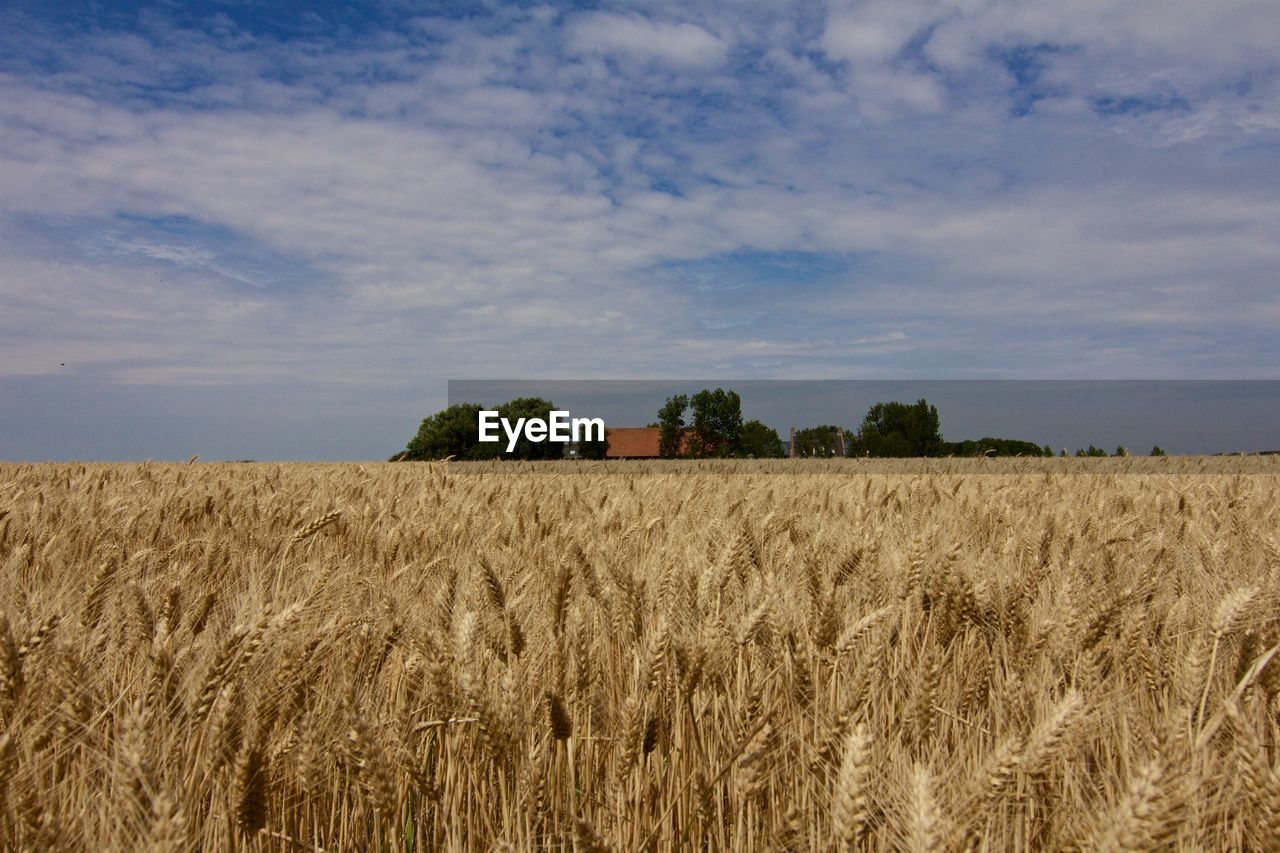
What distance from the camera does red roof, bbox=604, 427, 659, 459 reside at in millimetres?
82500

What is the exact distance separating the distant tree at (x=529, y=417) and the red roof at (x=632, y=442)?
10.6 meters

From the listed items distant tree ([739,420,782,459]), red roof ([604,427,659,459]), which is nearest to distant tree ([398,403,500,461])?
red roof ([604,427,659,459])

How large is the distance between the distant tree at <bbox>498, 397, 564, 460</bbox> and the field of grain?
62389mm

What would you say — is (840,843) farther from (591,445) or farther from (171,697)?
(591,445)

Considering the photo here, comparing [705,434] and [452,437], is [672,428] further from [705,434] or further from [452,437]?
[452,437]

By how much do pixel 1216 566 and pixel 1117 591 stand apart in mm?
891

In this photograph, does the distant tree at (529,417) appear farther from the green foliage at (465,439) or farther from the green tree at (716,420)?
the green tree at (716,420)

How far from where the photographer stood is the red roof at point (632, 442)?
82.5 meters

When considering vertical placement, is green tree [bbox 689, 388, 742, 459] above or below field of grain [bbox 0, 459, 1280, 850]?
above

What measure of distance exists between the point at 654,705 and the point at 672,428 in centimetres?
7729

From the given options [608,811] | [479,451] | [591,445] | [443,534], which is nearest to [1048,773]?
[608,811]

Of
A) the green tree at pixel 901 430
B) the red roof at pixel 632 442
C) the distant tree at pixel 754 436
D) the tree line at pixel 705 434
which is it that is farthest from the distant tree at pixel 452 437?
the green tree at pixel 901 430

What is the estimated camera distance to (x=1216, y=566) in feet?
9.89

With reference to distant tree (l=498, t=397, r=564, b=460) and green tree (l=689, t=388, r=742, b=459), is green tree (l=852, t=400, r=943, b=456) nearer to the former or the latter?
green tree (l=689, t=388, r=742, b=459)
